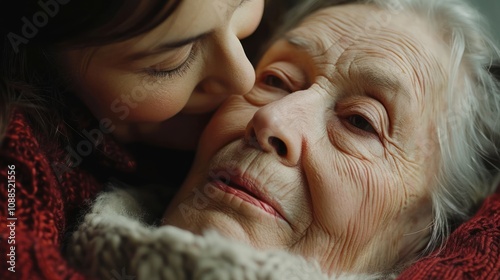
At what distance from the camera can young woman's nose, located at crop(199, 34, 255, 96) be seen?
93cm

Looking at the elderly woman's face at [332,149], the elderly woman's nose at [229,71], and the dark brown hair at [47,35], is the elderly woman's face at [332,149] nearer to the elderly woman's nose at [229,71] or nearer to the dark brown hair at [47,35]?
the elderly woman's nose at [229,71]

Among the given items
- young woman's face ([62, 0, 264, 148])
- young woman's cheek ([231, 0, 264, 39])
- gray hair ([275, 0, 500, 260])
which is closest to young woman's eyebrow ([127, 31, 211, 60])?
young woman's face ([62, 0, 264, 148])

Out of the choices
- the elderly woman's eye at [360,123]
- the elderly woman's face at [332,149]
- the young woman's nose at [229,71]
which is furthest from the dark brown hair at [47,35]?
the elderly woman's eye at [360,123]

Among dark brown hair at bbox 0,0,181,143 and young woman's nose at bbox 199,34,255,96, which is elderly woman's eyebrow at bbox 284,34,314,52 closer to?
young woman's nose at bbox 199,34,255,96

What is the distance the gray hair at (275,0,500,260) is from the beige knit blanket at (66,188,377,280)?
15.2 inches

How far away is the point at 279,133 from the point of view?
92cm

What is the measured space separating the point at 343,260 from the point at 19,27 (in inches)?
25.4

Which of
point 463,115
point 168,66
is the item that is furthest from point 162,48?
point 463,115

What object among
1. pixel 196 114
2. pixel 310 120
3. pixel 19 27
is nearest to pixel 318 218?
pixel 310 120

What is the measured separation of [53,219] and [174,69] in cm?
29

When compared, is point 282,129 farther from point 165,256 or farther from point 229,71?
point 165,256

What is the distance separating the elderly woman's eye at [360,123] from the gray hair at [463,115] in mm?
135

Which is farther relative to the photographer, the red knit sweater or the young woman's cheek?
the young woman's cheek

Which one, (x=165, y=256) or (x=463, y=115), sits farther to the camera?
(x=463, y=115)
